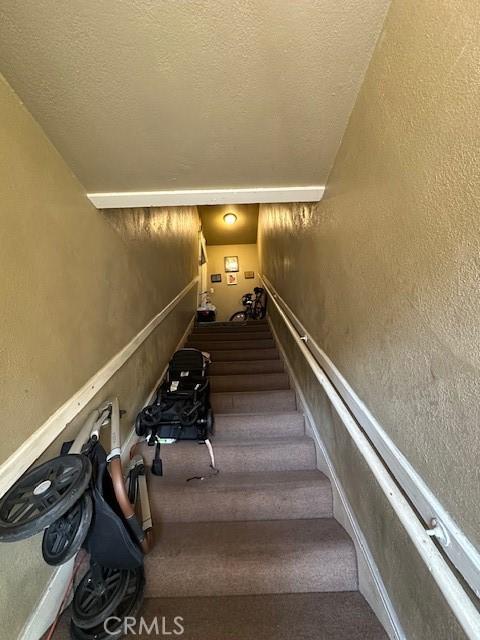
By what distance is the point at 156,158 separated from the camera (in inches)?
49.1

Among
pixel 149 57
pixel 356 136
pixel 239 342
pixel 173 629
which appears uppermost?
pixel 149 57

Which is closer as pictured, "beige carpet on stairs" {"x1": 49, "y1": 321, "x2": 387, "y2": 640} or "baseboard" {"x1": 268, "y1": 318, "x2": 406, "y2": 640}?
"baseboard" {"x1": 268, "y1": 318, "x2": 406, "y2": 640}

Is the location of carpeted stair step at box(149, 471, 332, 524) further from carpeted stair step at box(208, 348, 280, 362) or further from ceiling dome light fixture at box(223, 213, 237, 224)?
ceiling dome light fixture at box(223, 213, 237, 224)

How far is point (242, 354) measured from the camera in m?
3.54

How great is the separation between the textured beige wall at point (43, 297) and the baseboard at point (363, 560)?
1260 millimetres

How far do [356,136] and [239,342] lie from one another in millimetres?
3073

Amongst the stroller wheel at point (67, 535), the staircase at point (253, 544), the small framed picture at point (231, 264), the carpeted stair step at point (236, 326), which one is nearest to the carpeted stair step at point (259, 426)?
the staircase at point (253, 544)

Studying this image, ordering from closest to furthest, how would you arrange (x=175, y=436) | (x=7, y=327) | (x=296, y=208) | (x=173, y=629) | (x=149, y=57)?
(x=149, y=57) → (x=7, y=327) → (x=173, y=629) → (x=175, y=436) → (x=296, y=208)

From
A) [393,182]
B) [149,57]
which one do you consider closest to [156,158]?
[149,57]

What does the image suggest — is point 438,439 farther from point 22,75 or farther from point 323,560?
point 22,75

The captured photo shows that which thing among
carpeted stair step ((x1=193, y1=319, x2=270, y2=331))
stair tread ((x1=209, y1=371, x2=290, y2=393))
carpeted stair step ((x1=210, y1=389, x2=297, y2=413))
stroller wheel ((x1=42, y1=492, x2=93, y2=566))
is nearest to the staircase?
carpeted stair step ((x1=210, y1=389, x2=297, y2=413))

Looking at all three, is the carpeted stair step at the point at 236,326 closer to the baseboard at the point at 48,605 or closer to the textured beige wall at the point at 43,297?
the textured beige wall at the point at 43,297

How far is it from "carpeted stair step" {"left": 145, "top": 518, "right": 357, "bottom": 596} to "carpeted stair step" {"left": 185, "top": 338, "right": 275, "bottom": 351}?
244 cm

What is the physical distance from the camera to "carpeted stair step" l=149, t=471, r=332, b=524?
5.49 feet
